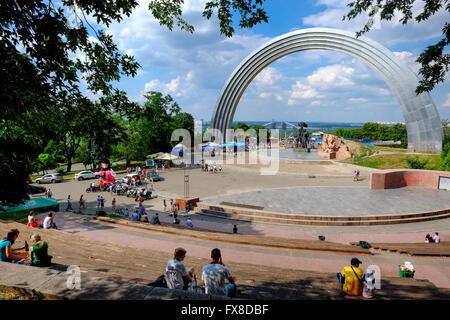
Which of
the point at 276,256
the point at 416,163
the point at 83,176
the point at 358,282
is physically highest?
the point at 416,163

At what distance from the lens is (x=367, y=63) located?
131 feet

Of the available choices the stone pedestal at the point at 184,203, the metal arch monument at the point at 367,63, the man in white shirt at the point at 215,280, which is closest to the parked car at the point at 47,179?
the stone pedestal at the point at 184,203

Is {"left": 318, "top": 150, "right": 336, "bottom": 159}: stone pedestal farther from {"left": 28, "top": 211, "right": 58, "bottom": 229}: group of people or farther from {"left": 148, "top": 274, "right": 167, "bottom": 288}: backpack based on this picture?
{"left": 148, "top": 274, "right": 167, "bottom": 288}: backpack

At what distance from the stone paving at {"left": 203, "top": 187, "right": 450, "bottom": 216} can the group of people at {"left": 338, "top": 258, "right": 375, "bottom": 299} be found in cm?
975

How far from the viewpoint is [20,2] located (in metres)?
4.42

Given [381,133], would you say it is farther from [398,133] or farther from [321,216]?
[321,216]

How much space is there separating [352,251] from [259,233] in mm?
4547

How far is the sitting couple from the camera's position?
13.4 feet

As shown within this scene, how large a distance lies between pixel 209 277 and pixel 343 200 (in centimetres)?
1489

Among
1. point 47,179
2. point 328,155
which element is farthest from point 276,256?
point 328,155

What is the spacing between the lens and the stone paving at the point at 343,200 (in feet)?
48.2

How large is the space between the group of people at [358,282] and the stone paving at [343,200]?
32.0ft

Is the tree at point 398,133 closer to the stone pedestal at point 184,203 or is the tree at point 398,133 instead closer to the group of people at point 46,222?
the stone pedestal at point 184,203

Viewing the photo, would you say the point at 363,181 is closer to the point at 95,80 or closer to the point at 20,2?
the point at 95,80
